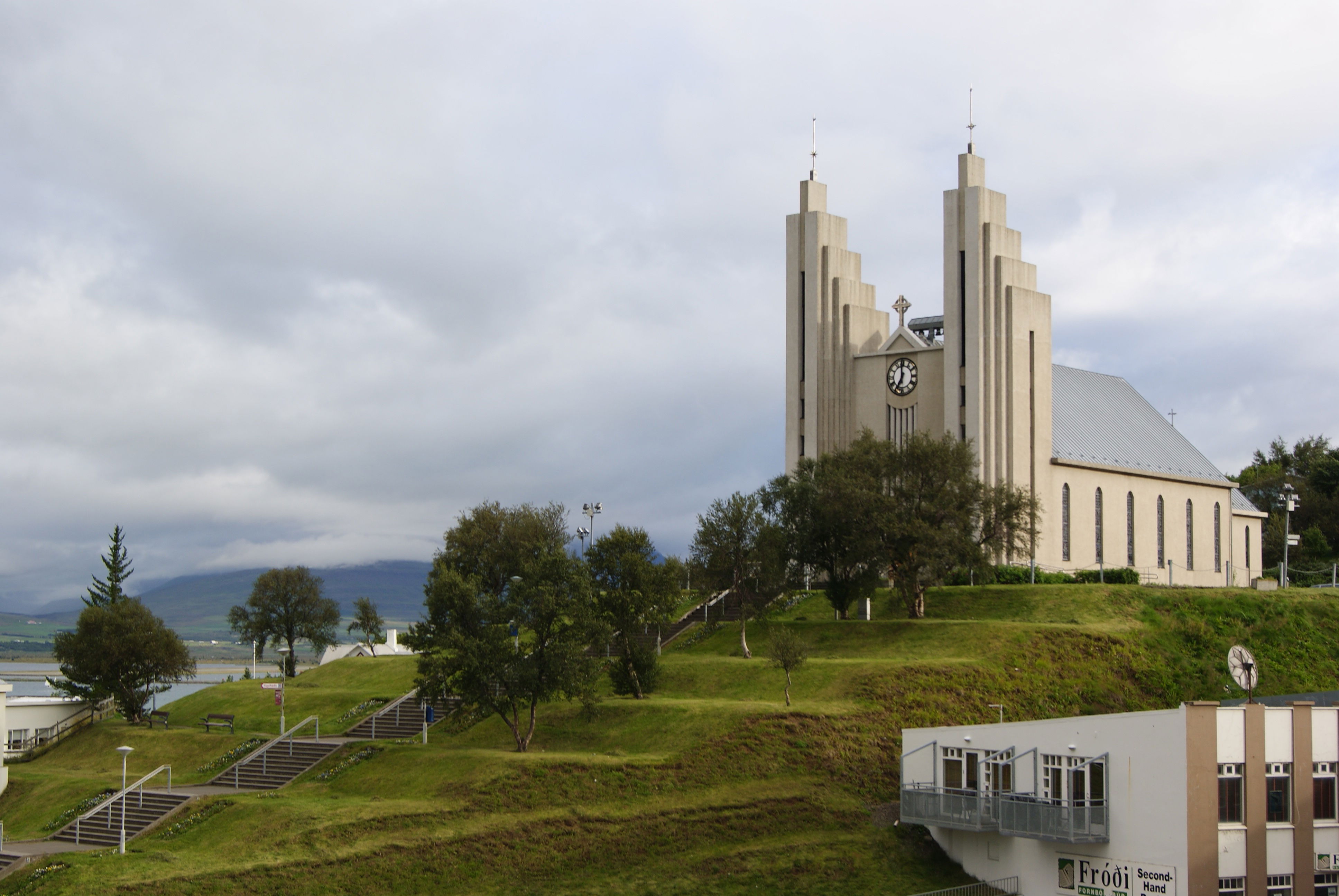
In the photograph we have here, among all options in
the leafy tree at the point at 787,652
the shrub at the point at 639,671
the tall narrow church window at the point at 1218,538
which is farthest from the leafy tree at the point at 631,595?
the tall narrow church window at the point at 1218,538

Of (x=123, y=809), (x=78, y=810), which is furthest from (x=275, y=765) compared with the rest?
(x=123, y=809)

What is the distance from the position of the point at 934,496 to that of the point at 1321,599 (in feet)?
59.2

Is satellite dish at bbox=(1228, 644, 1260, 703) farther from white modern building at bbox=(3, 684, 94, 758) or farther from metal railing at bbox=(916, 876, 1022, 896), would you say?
white modern building at bbox=(3, 684, 94, 758)

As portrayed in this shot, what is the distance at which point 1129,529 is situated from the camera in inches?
2667

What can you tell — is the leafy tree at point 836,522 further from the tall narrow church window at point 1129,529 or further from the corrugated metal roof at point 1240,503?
the corrugated metal roof at point 1240,503

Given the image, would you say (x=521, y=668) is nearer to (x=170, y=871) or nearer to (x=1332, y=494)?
(x=170, y=871)

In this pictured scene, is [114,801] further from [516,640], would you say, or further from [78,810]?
[516,640]

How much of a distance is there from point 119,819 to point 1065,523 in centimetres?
4579

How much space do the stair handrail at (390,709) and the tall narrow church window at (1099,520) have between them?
35.4 m

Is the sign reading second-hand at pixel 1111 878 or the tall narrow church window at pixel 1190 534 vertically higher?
the tall narrow church window at pixel 1190 534

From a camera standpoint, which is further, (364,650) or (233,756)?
(364,650)

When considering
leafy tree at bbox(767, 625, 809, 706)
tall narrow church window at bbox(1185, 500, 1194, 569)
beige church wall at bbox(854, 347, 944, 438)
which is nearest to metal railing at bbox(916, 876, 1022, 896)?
leafy tree at bbox(767, 625, 809, 706)

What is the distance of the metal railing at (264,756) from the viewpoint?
4247 cm

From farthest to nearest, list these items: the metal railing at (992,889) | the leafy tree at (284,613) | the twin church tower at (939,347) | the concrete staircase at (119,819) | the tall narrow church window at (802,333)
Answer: the leafy tree at (284,613) → the tall narrow church window at (802,333) → the twin church tower at (939,347) → the concrete staircase at (119,819) → the metal railing at (992,889)
